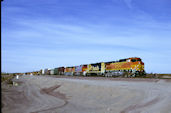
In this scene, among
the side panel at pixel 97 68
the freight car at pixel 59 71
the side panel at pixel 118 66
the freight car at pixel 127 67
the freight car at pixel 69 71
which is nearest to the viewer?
the freight car at pixel 127 67

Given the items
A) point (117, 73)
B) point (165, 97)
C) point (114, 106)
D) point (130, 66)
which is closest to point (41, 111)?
point (114, 106)

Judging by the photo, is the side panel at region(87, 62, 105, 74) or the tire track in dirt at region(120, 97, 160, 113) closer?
the tire track in dirt at region(120, 97, 160, 113)

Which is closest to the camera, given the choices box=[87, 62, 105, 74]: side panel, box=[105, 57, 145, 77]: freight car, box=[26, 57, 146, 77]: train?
box=[105, 57, 145, 77]: freight car

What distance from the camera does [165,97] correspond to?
37.9 feet

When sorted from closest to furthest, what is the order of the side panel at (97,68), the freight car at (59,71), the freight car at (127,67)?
1. the freight car at (127,67)
2. the side panel at (97,68)
3. the freight car at (59,71)

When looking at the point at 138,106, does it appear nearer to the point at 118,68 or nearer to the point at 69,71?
the point at 118,68

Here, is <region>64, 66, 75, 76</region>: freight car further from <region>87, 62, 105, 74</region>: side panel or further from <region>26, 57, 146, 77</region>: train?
<region>87, 62, 105, 74</region>: side panel

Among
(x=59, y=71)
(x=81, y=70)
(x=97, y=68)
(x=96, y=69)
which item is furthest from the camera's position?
(x=59, y=71)

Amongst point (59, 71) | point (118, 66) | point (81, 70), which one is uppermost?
point (118, 66)

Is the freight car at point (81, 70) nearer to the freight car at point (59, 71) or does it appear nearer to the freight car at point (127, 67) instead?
the freight car at point (59, 71)

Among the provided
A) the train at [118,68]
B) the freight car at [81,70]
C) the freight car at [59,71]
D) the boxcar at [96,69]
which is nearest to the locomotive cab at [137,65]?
the train at [118,68]

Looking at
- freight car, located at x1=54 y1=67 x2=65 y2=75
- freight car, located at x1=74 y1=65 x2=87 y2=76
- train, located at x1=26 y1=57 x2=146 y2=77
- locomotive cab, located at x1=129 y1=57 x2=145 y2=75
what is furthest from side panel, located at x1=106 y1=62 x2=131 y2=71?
freight car, located at x1=54 y1=67 x2=65 y2=75

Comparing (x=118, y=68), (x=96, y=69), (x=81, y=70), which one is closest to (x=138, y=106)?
(x=118, y=68)

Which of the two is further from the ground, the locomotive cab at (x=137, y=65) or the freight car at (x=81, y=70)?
the locomotive cab at (x=137, y=65)
